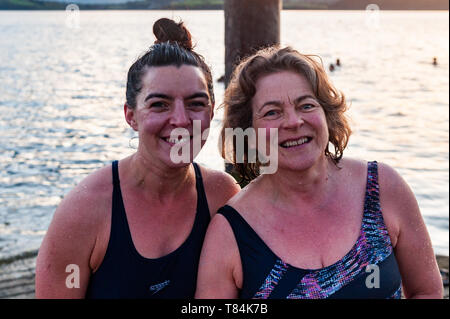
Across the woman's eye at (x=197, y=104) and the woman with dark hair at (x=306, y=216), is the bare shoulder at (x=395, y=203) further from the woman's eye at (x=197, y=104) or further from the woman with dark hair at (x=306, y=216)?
the woman's eye at (x=197, y=104)

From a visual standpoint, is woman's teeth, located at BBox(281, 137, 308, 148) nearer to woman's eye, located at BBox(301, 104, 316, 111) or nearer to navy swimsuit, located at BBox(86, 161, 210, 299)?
woman's eye, located at BBox(301, 104, 316, 111)

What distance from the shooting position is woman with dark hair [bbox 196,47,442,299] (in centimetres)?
258

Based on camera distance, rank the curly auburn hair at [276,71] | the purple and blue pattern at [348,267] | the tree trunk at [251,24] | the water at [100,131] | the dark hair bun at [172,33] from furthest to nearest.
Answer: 1. the water at [100,131]
2. the tree trunk at [251,24]
3. the dark hair bun at [172,33]
4. the curly auburn hair at [276,71]
5. the purple and blue pattern at [348,267]

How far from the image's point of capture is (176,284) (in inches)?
105

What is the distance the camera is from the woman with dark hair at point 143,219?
2.65 metres

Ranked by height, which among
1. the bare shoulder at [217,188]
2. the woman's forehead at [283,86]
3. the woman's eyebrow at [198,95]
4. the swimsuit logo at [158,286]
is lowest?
the swimsuit logo at [158,286]

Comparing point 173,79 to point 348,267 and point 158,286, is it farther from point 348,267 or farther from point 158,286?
point 348,267

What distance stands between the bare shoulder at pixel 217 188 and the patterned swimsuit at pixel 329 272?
0.28m

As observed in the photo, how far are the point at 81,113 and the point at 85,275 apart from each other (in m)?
17.7

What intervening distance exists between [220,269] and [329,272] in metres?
0.50

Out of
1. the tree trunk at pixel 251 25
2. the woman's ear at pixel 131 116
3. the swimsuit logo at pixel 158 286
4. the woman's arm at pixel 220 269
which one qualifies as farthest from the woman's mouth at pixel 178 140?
the tree trunk at pixel 251 25

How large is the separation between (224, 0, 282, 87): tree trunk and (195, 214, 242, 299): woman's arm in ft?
6.70

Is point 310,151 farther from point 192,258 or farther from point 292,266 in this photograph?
point 192,258

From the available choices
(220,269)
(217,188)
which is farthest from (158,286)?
(217,188)
